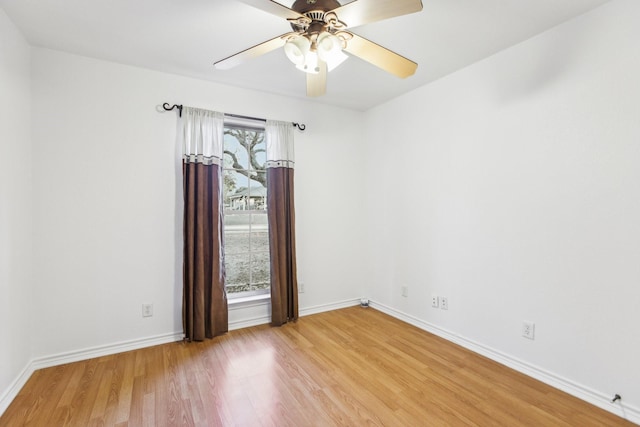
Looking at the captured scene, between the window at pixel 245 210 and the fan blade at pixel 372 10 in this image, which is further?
the window at pixel 245 210

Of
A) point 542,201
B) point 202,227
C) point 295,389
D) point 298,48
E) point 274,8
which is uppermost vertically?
point 274,8

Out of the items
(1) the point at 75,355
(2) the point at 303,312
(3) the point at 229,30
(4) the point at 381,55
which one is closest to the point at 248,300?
(2) the point at 303,312

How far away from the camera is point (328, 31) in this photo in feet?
5.20

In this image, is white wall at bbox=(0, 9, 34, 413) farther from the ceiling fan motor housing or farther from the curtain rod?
the ceiling fan motor housing

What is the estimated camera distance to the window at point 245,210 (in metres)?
3.20

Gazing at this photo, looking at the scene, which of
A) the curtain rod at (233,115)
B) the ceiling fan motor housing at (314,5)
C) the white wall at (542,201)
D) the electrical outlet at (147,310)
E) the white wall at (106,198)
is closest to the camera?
the ceiling fan motor housing at (314,5)

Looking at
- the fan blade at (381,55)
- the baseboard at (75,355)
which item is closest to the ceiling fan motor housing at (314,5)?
the fan blade at (381,55)

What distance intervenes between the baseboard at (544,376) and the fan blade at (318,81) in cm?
242

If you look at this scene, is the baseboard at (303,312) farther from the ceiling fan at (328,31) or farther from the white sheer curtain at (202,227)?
the ceiling fan at (328,31)

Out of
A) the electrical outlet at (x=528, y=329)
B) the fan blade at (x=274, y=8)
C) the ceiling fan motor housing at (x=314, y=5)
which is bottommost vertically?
the electrical outlet at (x=528, y=329)

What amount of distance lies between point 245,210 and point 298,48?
2.01m

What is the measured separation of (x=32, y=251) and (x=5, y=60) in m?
1.33

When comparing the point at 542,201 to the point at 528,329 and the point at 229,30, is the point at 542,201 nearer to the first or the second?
the point at 528,329

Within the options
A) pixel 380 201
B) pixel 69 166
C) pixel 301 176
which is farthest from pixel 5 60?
pixel 380 201
